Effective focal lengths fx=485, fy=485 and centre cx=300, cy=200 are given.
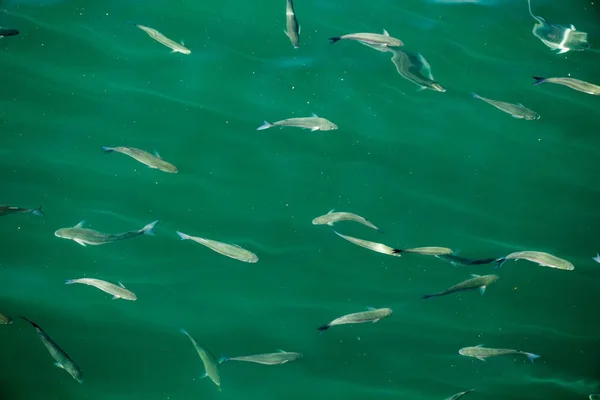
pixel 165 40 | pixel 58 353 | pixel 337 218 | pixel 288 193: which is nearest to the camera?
pixel 58 353

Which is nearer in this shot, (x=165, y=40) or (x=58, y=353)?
(x=58, y=353)

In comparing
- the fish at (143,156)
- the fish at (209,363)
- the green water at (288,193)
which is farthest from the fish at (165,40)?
the fish at (209,363)

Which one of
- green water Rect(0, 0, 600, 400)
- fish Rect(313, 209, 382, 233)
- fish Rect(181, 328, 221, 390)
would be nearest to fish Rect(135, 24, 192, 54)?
green water Rect(0, 0, 600, 400)

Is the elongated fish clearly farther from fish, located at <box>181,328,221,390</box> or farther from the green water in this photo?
fish, located at <box>181,328,221,390</box>

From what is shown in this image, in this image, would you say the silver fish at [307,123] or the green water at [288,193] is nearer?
the silver fish at [307,123]

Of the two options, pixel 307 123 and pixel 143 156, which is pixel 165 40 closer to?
pixel 143 156

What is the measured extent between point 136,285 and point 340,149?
198 centimetres

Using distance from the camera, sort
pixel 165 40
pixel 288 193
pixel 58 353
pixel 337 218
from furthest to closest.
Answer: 1. pixel 288 193
2. pixel 337 218
3. pixel 165 40
4. pixel 58 353

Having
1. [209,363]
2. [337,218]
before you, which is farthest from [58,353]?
[337,218]

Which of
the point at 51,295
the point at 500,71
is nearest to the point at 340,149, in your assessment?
the point at 500,71

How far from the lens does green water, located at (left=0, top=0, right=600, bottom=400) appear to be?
376cm

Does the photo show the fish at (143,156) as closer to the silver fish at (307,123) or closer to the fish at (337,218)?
the silver fish at (307,123)

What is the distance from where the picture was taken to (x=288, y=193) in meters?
3.95

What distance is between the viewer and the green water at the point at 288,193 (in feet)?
12.3
